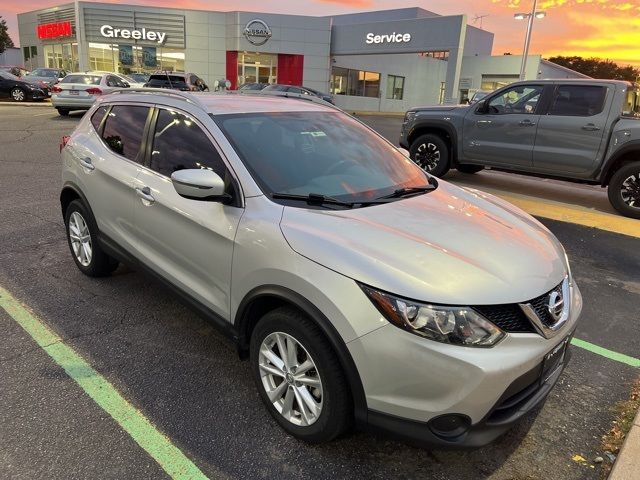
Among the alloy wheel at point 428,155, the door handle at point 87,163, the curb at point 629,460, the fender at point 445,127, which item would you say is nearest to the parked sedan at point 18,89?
the fender at point 445,127

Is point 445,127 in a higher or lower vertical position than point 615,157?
higher

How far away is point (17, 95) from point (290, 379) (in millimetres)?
26668

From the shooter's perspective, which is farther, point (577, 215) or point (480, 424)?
point (577, 215)

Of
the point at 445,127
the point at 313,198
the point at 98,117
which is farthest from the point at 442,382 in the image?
the point at 445,127

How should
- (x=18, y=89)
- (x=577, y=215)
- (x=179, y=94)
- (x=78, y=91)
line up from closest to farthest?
1. (x=179, y=94)
2. (x=577, y=215)
3. (x=78, y=91)
4. (x=18, y=89)

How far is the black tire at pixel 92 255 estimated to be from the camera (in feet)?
13.8

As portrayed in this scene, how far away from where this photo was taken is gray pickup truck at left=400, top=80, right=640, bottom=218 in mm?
7438

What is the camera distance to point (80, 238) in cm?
448

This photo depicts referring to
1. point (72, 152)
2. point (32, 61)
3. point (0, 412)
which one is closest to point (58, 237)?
point (72, 152)

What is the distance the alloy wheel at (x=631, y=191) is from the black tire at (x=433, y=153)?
291cm

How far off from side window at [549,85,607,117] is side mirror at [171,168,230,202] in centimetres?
696

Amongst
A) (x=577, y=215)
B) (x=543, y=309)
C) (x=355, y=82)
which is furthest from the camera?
(x=355, y=82)

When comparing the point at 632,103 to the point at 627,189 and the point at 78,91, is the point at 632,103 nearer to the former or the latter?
the point at 627,189

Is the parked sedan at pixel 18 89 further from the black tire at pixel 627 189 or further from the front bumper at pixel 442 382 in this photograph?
the front bumper at pixel 442 382
